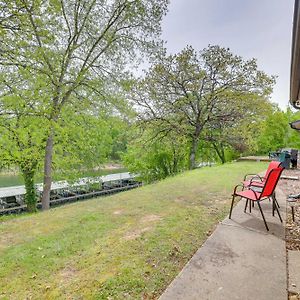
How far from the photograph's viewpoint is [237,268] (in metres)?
2.39

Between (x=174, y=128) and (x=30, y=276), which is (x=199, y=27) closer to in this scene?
(x=174, y=128)

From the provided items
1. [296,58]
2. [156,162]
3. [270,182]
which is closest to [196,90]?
[156,162]

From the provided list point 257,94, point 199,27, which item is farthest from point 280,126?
point 199,27

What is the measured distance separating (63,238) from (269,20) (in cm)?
822

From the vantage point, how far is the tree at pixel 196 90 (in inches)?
491

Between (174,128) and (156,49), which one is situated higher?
(156,49)

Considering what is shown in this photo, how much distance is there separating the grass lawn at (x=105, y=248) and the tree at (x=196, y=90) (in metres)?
9.20

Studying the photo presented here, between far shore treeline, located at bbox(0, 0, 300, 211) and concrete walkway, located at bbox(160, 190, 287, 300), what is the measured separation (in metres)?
6.19

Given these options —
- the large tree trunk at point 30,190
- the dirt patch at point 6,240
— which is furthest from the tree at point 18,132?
the dirt patch at point 6,240

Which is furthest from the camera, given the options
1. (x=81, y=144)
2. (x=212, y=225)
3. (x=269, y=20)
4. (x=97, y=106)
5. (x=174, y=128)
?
(x=174, y=128)

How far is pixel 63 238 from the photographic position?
133 inches

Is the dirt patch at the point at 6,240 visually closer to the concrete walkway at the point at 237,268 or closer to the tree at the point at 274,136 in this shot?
the concrete walkway at the point at 237,268

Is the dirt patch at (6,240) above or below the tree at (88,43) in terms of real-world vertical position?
below

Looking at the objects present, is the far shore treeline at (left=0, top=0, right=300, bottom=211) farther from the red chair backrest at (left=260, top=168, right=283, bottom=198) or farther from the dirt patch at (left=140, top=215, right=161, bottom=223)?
the red chair backrest at (left=260, top=168, right=283, bottom=198)
